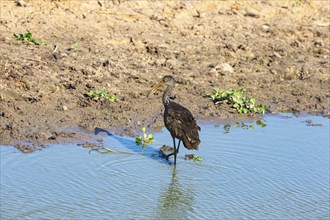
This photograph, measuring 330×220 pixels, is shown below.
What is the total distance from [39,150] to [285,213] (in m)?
3.75

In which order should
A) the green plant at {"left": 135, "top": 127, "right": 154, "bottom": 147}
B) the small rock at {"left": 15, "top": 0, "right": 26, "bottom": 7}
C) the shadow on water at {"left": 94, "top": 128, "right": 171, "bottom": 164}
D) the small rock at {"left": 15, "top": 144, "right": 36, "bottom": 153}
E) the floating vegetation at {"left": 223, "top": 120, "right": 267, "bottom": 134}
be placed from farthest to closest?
the small rock at {"left": 15, "top": 0, "right": 26, "bottom": 7} < the floating vegetation at {"left": 223, "top": 120, "right": 267, "bottom": 134} < the green plant at {"left": 135, "top": 127, "right": 154, "bottom": 147} < the shadow on water at {"left": 94, "top": 128, "right": 171, "bottom": 164} < the small rock at {"left": 15, "top": 144, "right": 36, "bottom": 153}

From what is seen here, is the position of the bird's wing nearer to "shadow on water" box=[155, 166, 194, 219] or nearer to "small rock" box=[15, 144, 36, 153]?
"shadow on water" box=[155, 166, 194, 219]

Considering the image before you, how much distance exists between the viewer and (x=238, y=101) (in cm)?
1405

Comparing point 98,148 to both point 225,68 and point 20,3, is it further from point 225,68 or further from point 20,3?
point 20,3

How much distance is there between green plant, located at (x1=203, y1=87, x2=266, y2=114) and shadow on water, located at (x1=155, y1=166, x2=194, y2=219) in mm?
3583

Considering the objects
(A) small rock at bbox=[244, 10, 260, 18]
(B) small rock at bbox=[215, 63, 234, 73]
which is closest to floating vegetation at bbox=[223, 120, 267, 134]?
(B) small rock at bbox=[215, 63, 234, 73]

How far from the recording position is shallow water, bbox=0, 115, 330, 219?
9539 mm

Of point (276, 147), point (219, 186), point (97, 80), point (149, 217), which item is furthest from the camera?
point (97, 80)

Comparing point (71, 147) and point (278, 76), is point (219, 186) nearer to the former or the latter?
point (71, 147)

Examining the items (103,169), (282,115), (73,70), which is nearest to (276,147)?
(282,115)

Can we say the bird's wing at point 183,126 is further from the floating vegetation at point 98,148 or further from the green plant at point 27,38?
the green plant at point 27,38

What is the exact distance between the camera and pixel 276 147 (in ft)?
40.7

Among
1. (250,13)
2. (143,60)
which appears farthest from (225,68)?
(250,13)

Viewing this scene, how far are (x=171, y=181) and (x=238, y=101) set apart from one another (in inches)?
146
